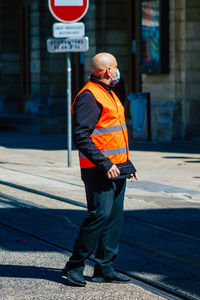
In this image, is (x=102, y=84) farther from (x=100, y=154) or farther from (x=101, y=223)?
(x=101, y=223)

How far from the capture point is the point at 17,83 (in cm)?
2822

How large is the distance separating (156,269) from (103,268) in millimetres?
656

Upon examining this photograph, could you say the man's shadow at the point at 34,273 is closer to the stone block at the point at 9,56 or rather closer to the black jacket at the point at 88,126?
the black jacket at the point at 88,126

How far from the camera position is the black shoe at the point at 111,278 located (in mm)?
5429

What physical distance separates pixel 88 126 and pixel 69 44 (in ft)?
22.2

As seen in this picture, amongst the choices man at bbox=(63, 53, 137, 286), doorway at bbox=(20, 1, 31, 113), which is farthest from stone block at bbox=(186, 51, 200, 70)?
man at bbox=(63, 53, 137, 286)

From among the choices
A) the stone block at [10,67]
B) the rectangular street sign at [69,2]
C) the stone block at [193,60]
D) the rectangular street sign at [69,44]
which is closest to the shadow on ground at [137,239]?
the rectangular street sign at [69,44]

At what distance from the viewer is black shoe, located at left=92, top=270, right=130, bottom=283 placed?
17.8 feet

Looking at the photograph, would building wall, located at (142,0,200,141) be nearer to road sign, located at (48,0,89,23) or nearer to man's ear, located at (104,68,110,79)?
road sign, located at (48,0,89,23)

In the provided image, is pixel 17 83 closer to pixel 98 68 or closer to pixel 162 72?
pixel 162 72

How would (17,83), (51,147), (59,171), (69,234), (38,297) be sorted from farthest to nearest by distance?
(17,83) < (51,147) < (59,171) < (69,234) < (38,297)

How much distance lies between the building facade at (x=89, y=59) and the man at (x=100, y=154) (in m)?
11.5

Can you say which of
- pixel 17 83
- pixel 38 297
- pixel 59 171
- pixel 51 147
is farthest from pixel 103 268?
pixel 17 83

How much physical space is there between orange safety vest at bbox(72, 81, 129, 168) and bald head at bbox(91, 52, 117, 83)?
8 cm
